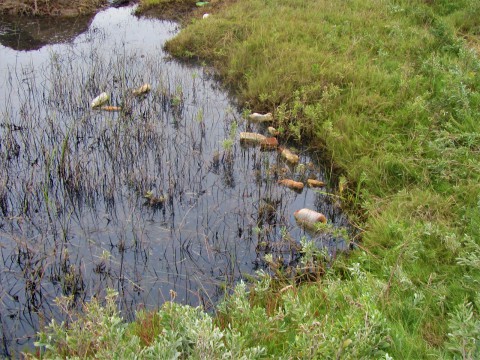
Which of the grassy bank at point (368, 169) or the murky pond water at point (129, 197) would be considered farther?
the murky pond water at point (129, 197)

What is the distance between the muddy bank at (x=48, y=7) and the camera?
10.6m

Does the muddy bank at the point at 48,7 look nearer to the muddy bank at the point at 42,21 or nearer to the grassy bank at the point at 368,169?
the muddy bank at the point at 42,21

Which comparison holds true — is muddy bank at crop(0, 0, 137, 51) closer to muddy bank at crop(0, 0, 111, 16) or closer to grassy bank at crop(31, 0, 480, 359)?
muddy bank at crop(0, 0, 111, 16)

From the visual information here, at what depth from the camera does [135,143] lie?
560 cm

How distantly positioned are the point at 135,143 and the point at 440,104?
344 centimetres

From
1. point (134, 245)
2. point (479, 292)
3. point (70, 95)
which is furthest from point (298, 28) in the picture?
point (479, 292)

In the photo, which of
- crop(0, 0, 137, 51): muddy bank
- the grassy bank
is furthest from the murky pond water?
crop(0, 0, 137, 51): muddy bank

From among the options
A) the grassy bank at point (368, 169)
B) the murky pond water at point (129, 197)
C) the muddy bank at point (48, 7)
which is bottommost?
the murky pond water at point (129, 197)

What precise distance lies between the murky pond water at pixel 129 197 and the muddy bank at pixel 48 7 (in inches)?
163

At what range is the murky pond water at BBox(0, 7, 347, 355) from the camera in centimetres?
378

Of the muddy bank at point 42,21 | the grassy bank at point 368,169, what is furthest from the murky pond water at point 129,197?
the muddy bank at point 42,21

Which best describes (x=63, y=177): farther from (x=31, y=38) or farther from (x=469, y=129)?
(x=31, y=38)

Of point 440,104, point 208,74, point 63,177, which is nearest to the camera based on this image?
point 63,177

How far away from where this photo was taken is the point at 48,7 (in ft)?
35.5
